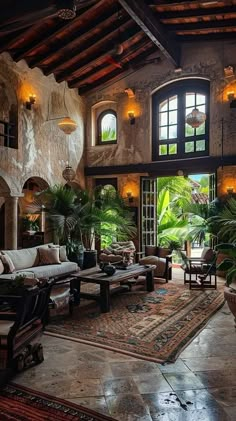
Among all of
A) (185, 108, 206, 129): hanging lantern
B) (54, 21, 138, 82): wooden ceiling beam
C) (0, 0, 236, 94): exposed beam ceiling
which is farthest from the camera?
(54, 21, 138, 82): wooden ceiling beam

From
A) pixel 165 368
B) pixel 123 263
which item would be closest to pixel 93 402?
pixel 165 368

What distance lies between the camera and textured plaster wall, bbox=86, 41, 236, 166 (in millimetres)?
9508

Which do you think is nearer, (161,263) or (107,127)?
(161,263)

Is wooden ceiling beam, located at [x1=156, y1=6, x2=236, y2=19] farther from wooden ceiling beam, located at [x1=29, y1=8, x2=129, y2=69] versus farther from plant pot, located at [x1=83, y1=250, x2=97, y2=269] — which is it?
plant pot, located at [x1=83, y1=250, x2=97, y2=269]

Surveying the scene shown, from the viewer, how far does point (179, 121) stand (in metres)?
10.4

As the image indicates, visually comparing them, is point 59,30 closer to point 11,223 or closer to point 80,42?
point 80,42

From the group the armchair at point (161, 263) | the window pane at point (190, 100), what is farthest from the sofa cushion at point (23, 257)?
the window pane at point (190, 100)

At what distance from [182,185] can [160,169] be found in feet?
5.98

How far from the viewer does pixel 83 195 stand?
9.81 metres

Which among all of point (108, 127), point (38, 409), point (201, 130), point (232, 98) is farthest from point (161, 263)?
point (38, 409)

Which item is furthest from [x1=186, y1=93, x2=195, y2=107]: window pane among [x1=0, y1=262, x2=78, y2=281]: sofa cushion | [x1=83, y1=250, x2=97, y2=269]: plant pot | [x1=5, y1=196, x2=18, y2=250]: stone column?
[x1=0, y1=262, x2=78, y2=281]: sofa cushion

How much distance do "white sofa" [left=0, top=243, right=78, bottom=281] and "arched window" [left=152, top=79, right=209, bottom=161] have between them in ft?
16.4

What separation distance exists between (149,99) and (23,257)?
6.48m

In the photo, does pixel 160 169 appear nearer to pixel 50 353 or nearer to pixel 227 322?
pixel 227 322
